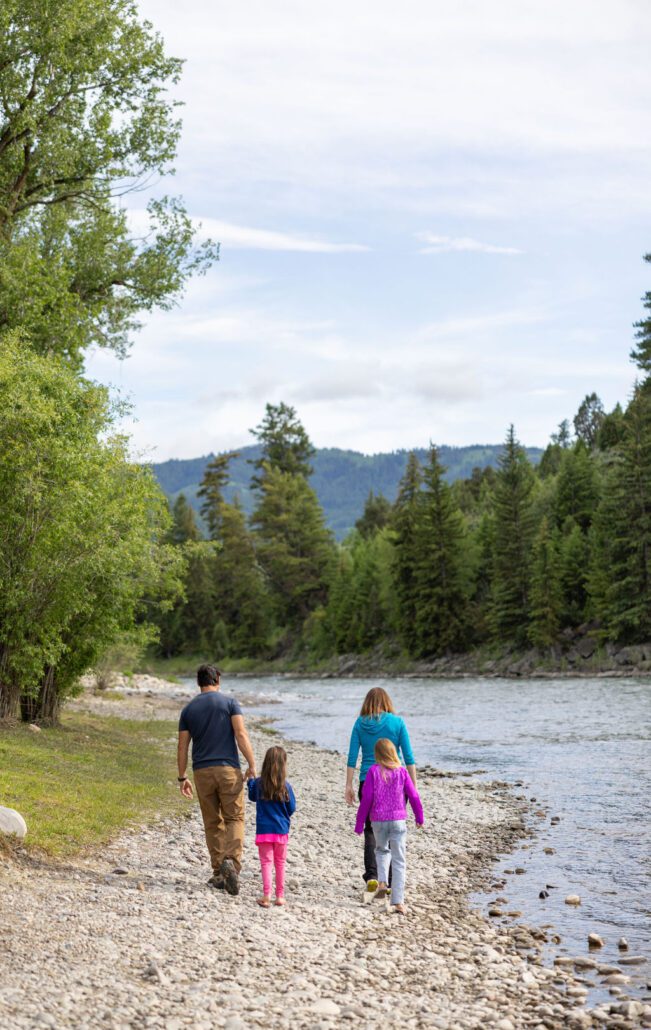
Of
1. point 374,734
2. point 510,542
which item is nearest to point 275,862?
Result: point 374,734

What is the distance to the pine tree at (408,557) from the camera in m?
94.4

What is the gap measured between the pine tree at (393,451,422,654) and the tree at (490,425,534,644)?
849 cm

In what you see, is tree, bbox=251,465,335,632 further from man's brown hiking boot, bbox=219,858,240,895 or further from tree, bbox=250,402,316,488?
man's brown hiking boot, bbox=219,858,240,895

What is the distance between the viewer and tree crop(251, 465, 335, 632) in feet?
390

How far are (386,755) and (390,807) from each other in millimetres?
555

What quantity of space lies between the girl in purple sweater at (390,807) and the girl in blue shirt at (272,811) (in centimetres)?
86

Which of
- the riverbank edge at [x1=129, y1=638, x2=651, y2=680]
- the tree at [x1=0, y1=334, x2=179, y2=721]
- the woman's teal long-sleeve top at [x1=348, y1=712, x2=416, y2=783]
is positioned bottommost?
the riverbank edge at [x1=129, y1=638, x2=651, y2=680]

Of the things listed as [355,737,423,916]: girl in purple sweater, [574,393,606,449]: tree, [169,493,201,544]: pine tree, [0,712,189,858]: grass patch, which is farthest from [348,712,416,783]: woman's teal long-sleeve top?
[574,393,606,449]: tree

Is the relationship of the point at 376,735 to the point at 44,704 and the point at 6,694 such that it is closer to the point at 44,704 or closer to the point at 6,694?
the point at 6,694

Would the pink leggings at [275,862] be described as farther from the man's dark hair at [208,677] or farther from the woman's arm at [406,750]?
the man's dark hair at [208,677]

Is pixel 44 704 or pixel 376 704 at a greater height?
pixel 376 704

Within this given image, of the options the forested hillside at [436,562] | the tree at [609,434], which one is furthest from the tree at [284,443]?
the tree at [609,434]

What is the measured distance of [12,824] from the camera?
11.3 m

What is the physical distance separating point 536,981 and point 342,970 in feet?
6.34
